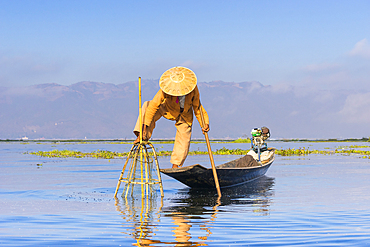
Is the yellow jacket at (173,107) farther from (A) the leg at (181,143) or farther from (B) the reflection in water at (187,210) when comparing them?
(B) the reflection in water at (187,210)

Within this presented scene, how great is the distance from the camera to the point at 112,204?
8.07 m

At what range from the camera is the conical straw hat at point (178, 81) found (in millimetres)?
8430

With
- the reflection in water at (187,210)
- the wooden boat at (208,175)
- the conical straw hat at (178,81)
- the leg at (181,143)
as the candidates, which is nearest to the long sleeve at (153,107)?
the conical straw hat at (178,81)

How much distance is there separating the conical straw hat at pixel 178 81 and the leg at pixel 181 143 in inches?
46.7

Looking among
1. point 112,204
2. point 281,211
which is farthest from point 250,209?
point 112,204

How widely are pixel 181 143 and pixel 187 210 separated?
240 cm

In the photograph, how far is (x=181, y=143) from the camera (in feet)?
31.0

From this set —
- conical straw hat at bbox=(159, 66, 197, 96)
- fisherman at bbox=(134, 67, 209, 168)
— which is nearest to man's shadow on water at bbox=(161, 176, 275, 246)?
fisherman at bbox=(134, 67, 209, 168)

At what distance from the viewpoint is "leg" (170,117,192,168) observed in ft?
30.9

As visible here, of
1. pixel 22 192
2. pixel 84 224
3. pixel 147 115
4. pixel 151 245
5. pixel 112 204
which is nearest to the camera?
pixel 151 245

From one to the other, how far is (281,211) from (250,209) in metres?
0.54

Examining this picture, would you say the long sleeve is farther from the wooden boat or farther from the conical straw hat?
the wooden boat

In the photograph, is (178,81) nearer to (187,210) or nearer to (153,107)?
(153,107)

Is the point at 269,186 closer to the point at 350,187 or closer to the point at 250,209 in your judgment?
the point at 350,187
